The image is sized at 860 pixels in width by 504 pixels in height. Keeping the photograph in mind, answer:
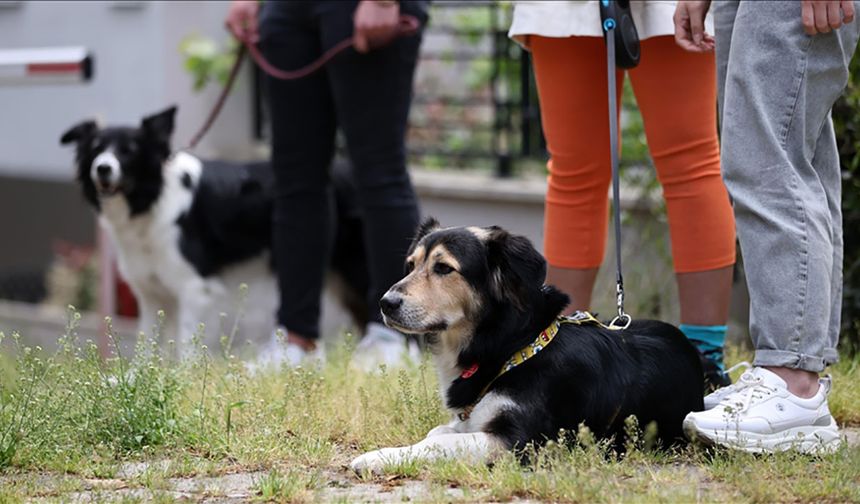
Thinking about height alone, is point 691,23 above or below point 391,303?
above

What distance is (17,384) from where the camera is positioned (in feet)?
11.2

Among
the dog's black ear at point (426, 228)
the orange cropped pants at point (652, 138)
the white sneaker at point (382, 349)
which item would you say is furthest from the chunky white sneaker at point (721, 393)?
the white sneaker at point (382, 349)

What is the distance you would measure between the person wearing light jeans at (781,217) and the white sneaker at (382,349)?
75.5 inches

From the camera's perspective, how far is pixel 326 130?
15.6ft

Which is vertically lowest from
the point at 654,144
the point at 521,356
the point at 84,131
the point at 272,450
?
the point at 272,450

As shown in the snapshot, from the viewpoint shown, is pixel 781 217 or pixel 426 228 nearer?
pixel 781 217

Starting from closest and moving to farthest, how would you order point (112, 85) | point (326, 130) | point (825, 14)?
point (825, 14), point (326, 130), point (112, 85)

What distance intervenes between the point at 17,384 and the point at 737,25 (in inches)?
81.1

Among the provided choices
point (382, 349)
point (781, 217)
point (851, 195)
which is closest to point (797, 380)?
point (781, 217)

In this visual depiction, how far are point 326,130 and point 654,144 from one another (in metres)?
1.56

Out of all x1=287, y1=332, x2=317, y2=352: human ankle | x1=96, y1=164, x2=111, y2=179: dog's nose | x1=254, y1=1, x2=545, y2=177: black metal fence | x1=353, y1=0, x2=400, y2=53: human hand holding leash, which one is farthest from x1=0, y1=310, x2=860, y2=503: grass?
x1=254, y1=1, x2=545, y2=177: black metal fence

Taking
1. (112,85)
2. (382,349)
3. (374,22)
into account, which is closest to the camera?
(374,22)

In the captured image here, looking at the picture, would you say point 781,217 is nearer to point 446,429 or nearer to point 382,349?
point 446,429

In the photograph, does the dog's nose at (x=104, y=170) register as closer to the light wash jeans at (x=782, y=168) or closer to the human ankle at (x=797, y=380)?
the light wash jeans at (x=782, y=168)
